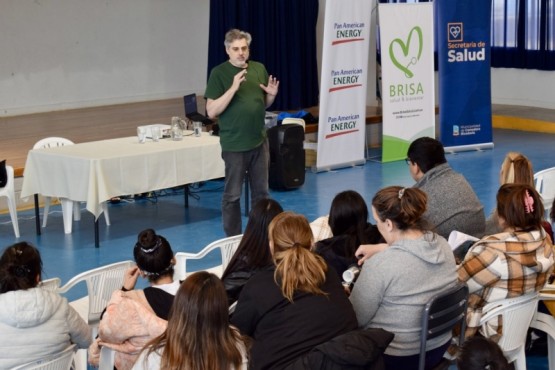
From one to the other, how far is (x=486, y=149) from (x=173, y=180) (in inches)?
180

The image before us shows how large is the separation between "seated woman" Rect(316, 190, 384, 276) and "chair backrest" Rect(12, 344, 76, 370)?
3.35 ft

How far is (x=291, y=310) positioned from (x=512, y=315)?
110cm

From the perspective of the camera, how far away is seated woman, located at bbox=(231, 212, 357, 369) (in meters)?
2.88

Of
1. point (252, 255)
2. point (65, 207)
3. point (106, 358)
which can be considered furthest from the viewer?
point (65, 207)

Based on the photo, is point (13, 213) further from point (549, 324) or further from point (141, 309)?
point (549, 324)

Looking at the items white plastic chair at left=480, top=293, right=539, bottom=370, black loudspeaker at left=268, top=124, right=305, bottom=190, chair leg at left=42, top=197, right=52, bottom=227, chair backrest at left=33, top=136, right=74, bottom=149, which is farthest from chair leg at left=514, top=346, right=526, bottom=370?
black loudspeaker at left=268, top=124, right=305, bottom=190

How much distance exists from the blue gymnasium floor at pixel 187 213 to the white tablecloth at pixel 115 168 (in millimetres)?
343

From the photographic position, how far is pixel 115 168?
6.57 metres

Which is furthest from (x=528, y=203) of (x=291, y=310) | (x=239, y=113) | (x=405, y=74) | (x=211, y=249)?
(x=405, y=74)

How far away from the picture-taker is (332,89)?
921 cm

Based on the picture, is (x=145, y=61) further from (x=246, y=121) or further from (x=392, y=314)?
(x=392, y=314)

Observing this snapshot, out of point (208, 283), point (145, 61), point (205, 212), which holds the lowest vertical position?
point (205, 212)

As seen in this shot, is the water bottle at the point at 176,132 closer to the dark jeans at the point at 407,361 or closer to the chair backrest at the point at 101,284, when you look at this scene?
the chair backrest at the point at 101,284

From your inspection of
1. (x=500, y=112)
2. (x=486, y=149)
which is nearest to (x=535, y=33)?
(x=500, y=112)
